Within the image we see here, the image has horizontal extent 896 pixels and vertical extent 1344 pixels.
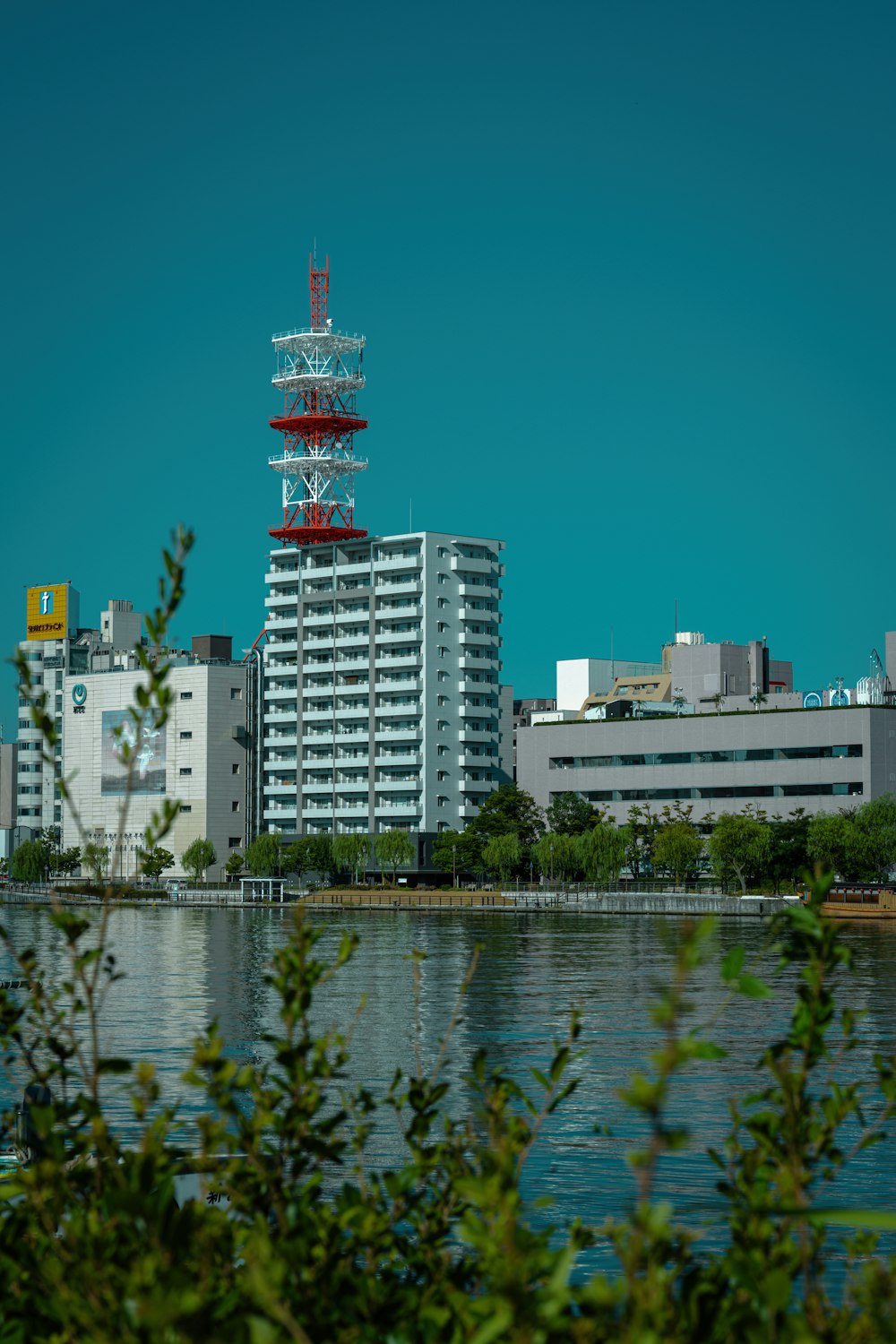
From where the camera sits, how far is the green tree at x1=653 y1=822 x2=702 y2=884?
477 ft

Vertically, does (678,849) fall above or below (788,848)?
below

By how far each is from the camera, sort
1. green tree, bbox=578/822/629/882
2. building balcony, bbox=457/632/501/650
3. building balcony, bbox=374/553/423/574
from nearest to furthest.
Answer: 1. green tree, bbox=578/822/629/882
2. building balcony, bbox=374/553/423/574
3. building balcony, bbox=457/632/501/650

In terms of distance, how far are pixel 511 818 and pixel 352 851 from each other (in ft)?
51.8

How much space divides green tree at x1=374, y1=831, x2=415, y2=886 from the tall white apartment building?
6393 millimetres

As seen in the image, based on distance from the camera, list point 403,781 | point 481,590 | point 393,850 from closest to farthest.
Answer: point 393,850, point 403,781, point 481,590

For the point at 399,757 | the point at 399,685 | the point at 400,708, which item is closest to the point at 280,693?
A: the point at 399,685

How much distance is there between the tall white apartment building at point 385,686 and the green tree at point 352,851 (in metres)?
5.56

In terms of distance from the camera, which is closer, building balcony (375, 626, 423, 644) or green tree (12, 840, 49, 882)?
building balcony (375, 626, 423, 644)

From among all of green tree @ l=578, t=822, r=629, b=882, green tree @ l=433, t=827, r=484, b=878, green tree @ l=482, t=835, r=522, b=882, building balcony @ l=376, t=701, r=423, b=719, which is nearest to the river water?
green tree @ l=578, t=822, r=629, b=882

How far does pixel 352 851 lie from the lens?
16388 centimetres

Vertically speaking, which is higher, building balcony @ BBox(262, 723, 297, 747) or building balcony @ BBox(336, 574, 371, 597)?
building balcony @ BBox(336, 574, 371, 597)

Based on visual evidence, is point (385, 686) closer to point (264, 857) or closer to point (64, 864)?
point (264, 857)

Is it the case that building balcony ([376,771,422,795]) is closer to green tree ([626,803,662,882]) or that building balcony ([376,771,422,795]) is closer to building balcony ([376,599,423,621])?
building balcony ([376,599,423,621])

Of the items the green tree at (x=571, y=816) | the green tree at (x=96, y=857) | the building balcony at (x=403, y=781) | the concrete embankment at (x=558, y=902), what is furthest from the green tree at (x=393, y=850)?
the green tree at (x=96, y=857)
